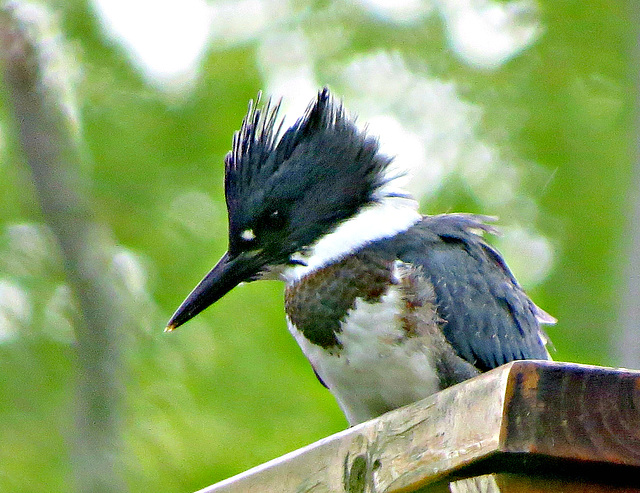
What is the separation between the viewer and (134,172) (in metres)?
6.70

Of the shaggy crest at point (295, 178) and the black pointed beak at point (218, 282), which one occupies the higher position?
the shaggy crest at point (295, 178)

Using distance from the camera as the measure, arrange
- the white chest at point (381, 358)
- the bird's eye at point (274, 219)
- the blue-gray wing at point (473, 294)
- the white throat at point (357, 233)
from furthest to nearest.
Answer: the bird's eye at point (274, 219) < the white throat at point (357, 233) < the blue-gray wing at point (473, 294) < the white chest at point (381, 358)

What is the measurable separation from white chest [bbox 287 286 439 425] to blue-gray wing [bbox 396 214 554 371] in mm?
172

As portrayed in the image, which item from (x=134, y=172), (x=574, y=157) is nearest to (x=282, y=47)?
(x=134, y=172)

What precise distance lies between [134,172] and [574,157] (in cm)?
310

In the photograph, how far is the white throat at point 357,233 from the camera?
11.4 feet

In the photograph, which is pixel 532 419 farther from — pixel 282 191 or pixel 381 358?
pixel 282 191

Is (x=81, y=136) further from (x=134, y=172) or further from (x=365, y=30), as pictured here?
(x=365, y=30)

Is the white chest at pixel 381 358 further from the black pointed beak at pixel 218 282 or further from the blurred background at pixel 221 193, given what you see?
the blurred background at pixel 221 193

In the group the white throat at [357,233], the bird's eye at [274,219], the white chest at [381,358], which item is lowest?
the white chest at [381,358]

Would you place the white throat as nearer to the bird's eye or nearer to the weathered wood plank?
the bird's eye

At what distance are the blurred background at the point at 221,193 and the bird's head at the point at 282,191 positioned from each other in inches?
73.7

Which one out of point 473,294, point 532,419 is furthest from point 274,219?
point 532,419

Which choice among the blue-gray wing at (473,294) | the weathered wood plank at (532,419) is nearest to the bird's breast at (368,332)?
the blue-gray wing at (473,294)
